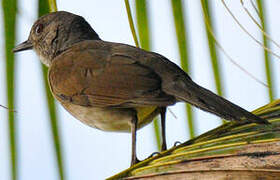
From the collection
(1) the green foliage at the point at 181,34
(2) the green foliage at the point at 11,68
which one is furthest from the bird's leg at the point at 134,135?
(2) the green foliage at the point at 11,68

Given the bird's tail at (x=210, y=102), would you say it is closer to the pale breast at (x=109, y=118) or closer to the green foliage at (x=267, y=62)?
the green foliage at (x=267, y=62)

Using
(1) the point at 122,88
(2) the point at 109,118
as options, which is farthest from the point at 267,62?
(2) the point at 109,118

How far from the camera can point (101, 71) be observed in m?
3.49

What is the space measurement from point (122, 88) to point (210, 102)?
26.9 inches

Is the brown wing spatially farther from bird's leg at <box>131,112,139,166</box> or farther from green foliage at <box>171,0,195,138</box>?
green foliage at <box>171,0,195,138</box>

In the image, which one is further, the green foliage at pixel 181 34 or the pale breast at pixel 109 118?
the pale breast at pixel 109 118

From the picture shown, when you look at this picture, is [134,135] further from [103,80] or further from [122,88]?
[103,80]

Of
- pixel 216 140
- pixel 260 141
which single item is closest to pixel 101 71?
pixel 216 140

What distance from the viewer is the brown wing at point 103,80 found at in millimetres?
3094

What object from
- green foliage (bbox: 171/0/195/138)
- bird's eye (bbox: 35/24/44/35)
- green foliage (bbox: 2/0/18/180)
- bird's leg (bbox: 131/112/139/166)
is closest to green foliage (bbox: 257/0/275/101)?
green foliage (bbox: 171/0/195/138)

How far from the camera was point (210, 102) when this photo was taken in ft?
8.95

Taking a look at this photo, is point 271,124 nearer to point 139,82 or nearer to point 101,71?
point 139,82

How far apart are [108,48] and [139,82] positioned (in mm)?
737

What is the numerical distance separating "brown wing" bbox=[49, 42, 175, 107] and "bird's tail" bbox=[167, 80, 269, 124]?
97 millimetres
